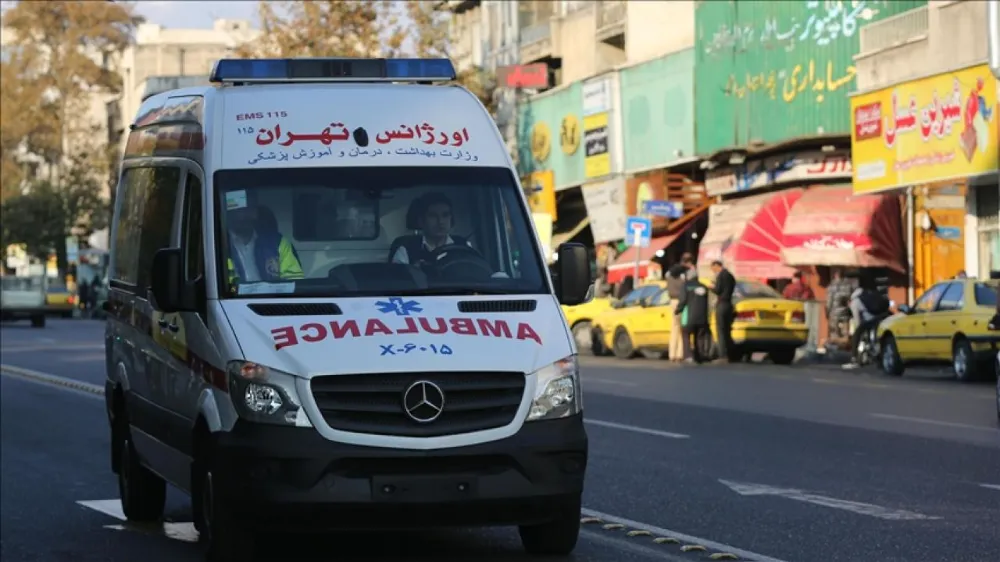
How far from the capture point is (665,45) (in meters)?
52.3

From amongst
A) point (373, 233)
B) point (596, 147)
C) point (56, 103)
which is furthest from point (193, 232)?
point (56, 103)

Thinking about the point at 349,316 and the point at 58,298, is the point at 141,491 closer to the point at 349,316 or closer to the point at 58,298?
the point at 349,316

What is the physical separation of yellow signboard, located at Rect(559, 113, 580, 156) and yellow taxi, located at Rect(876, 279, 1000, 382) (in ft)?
87.4

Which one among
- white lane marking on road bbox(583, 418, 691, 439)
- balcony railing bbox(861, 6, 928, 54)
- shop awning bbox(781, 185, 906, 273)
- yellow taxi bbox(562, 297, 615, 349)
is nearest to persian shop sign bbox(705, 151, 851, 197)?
shop awning bbox(781, 185, 906, 273)

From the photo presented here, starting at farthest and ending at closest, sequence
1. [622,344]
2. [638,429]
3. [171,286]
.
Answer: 1. [622,344]
2. [638,429]
3. [171,286]

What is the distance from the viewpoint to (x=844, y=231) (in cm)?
3881

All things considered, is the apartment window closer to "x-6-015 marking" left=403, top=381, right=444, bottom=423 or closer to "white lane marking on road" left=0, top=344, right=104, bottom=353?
"white lane marking on road" left=0, top=344, right=104, bottom=353

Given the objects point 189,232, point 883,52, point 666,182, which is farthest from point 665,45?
point 189,232

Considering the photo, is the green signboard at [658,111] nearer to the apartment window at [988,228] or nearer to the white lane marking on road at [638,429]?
the apartment window at [988,228]

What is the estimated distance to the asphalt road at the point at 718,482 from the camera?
1060 cm

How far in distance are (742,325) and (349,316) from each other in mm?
25008

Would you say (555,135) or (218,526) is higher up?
(555,135)

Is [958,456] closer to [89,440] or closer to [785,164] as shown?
[89,440]

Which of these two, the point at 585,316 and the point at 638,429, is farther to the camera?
the point at 585,316
